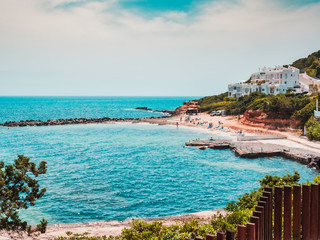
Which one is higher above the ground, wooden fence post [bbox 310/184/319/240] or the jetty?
wooden fence post [bbox 310/184/319/240]

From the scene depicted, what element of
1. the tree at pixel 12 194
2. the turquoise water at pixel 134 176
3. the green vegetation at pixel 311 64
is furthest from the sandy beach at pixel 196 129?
the green vegetation at pixel 311 64

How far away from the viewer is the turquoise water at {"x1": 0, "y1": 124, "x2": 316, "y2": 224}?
22.5 meters

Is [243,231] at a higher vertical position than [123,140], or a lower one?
higher

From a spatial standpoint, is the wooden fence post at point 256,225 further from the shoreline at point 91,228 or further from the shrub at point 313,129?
the shrub at point 313,129

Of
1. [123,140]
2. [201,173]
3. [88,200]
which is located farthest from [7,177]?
[123,140]

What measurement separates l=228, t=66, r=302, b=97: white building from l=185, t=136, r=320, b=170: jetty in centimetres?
3712

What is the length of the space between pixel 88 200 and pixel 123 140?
32570mm

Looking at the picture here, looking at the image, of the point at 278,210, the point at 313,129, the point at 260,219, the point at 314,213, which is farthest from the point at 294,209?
the point at 313,129

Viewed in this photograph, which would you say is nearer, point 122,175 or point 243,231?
point 243,231

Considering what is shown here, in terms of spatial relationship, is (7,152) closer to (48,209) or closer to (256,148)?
(48,209)

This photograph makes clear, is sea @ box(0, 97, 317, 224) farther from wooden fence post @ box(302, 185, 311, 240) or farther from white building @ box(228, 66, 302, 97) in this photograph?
white building @ box(228, 66, 302, 97)

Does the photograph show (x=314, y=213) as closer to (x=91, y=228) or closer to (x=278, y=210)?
(x=278, y=210)

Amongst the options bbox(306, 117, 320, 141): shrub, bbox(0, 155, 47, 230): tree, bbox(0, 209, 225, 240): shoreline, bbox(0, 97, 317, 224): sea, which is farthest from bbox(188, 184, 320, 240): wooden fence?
bbox(306, 117, 320, 141): shrub

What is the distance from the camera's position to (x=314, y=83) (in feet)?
248
